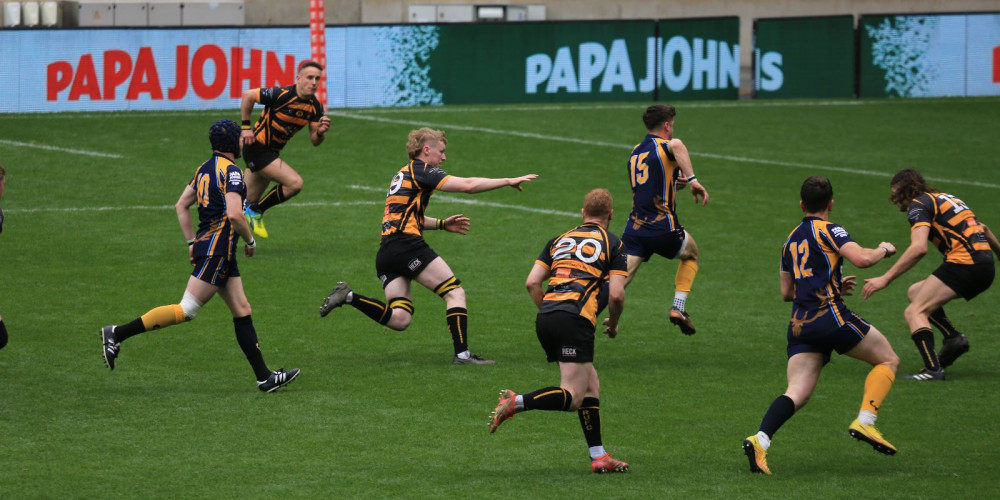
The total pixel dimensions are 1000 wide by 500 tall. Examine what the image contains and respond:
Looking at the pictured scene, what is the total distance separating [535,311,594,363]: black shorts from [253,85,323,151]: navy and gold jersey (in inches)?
305

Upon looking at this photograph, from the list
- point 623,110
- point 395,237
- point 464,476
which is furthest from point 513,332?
point 623,110

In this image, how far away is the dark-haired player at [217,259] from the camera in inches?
403

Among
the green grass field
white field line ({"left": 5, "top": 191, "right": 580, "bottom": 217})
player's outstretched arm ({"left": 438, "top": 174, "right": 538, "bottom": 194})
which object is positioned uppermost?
player's outstretched arm ({"left": 438, "top": 174, "right": 538, "bottom": 194})

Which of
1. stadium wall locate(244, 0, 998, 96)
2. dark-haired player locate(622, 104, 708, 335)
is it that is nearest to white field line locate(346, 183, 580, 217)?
dark-haired player locate(622, 104, 708, 335)

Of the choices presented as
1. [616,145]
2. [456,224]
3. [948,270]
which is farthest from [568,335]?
[616,145]

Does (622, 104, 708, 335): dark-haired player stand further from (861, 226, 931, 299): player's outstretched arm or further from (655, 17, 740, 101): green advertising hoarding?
(655, 17, 740, 101): green advertising hoarding

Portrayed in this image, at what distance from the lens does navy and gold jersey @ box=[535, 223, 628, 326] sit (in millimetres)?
8414

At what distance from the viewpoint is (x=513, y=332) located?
13.1m

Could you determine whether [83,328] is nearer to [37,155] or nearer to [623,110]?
[37,155]

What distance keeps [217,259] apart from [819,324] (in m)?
4.82

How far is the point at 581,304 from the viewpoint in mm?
8398

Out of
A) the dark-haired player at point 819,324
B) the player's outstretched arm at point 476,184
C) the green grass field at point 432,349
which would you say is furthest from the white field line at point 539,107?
the dark-haired player at point 819,324

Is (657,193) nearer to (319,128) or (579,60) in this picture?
(319,128)

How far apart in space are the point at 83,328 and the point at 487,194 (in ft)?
32.2
